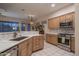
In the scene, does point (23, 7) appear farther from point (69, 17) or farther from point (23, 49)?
point (23, 49)

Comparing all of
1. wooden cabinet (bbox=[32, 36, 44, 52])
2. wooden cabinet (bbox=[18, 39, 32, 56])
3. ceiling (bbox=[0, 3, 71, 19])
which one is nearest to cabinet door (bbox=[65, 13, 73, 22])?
ceiling (bbox=[0, 3, 71, 19])

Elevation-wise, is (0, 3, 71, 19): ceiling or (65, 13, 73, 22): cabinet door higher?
(0, 3, 71, 19): ceiling

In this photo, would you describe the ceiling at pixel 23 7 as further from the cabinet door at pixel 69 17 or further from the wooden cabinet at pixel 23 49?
the wooden cabinet at pixel 23 49

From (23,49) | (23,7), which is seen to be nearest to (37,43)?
(23,7)

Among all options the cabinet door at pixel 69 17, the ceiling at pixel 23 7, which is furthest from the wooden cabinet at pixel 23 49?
the cabinet door at pixel 69 17

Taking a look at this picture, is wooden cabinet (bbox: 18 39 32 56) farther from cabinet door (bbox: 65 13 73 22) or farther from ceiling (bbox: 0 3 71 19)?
A: cabinet door (bbox: 65 13 73 22)

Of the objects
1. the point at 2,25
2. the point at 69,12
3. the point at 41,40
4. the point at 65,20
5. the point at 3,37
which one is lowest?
the point at 41,40

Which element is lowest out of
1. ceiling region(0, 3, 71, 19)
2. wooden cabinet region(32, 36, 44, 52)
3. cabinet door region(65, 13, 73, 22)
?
wooden cabinet region(32, 36, 44, 52)

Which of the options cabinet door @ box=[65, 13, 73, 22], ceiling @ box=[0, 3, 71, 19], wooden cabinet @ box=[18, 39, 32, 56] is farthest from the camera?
cabinet door @ box=[65, 13, 73, 22]

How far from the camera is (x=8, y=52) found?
4.94ft

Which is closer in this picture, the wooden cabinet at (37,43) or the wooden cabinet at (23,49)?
the wooden cabinet at (23,49)

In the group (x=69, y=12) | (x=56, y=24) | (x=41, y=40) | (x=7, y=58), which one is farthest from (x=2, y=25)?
(x=56, y=24)

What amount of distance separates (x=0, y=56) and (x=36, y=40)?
3.08 metres

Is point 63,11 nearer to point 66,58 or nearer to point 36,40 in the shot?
point 36,40
